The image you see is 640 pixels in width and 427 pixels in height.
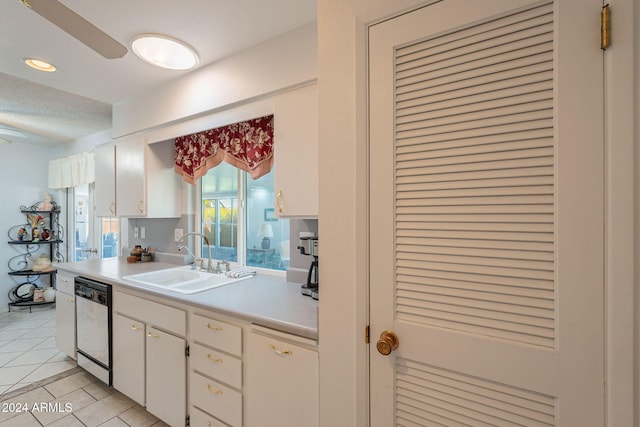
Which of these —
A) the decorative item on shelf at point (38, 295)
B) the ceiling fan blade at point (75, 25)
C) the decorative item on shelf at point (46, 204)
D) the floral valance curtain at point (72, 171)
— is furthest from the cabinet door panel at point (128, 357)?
the decorative item on shelf at point (46, 204)

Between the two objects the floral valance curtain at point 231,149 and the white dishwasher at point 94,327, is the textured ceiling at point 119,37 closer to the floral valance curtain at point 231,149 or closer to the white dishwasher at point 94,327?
the floral valance curtain at point 231,149

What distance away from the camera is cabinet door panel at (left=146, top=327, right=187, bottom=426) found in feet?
5.24

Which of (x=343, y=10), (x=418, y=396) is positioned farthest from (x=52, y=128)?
(x=418, y=396)

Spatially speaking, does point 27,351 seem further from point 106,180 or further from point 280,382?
point 280,382

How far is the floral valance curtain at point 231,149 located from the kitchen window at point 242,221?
0.22 metres

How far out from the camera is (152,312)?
1.74 meters

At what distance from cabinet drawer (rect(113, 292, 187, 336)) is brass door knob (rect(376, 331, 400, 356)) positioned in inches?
46.2

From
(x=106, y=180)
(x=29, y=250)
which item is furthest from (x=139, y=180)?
(x=29, y=250)

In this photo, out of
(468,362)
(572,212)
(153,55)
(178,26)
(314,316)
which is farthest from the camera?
(153,55)

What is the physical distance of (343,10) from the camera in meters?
1.00

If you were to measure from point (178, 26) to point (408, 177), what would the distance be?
151 cm

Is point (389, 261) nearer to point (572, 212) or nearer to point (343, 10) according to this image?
point (572, 212)

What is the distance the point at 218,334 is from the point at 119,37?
1.73 metres

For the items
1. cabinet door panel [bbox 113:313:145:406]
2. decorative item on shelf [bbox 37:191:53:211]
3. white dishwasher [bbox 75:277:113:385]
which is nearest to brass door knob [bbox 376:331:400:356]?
cabinet door panel [bbox 113:313:145:406]
